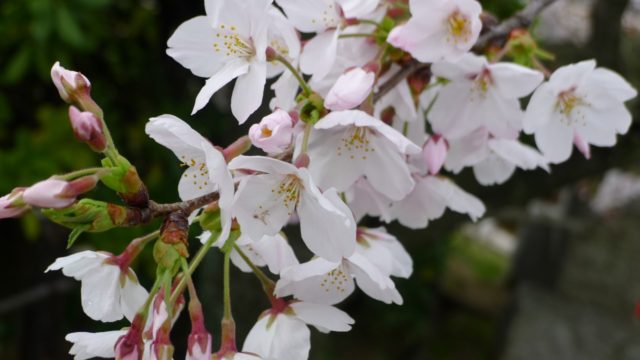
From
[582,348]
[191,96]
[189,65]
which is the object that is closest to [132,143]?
[191,96]

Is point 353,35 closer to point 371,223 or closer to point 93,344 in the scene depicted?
point 93,344

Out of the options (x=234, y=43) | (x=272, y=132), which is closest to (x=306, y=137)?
(x=272, y=132)

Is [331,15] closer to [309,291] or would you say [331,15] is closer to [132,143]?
[309,291]

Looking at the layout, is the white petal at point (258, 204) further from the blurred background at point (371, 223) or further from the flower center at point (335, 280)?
the blurred background at point (371, 223)

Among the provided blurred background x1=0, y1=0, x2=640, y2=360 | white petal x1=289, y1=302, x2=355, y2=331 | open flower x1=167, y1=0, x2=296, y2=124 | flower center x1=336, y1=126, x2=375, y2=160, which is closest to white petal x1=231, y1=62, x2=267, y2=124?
open flower x1=167, y1=0, x2=296, y2=124

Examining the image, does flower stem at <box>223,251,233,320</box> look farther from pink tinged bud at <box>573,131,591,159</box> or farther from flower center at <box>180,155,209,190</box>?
pink tinged bud at <box>573,131,591,159</box>
